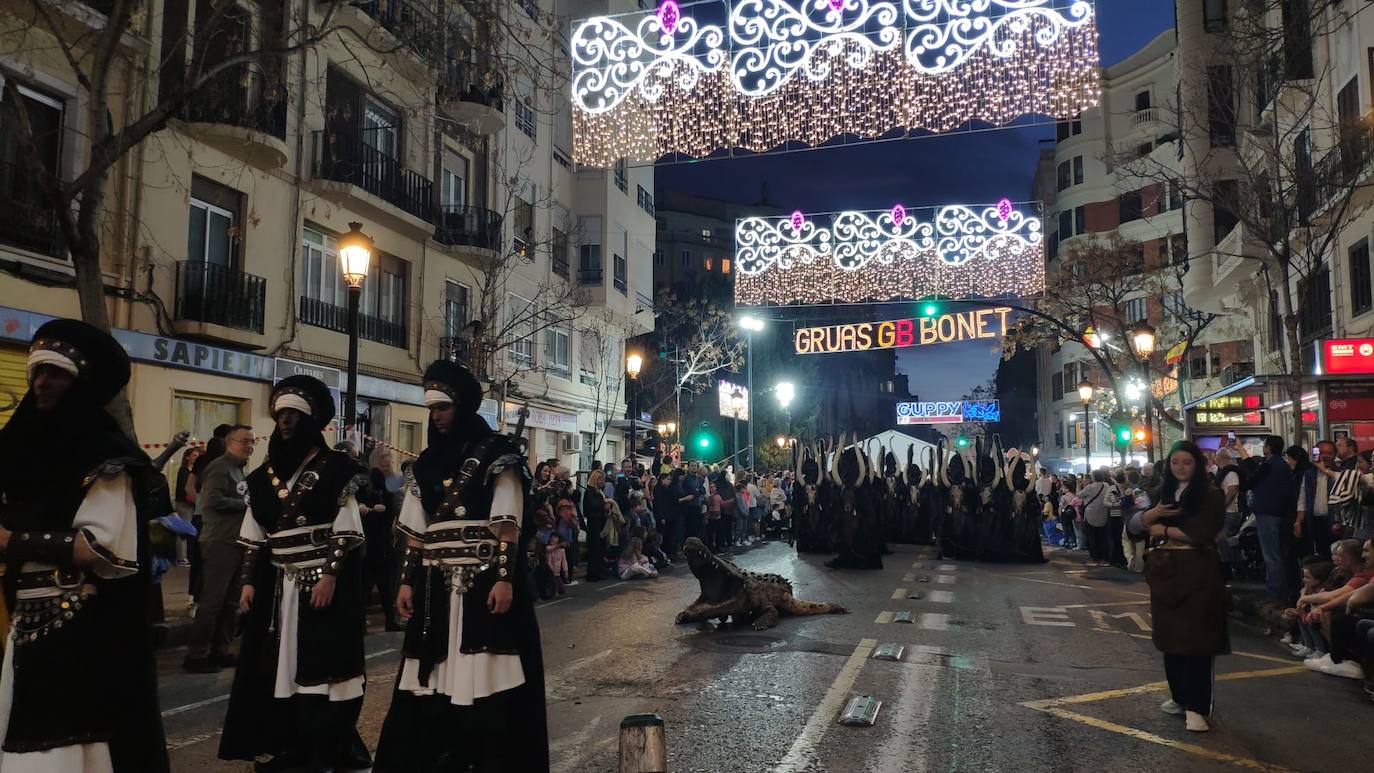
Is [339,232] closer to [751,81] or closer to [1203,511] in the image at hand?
[751,81]

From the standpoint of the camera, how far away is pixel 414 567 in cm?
508

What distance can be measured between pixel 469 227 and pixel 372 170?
4092 mm

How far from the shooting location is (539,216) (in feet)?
96.9

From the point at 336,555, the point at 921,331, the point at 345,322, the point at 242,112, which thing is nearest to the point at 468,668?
the point at 336,555

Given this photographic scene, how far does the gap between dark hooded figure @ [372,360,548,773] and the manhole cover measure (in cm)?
460

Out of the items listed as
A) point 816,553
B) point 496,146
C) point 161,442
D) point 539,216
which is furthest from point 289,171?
point 816,553

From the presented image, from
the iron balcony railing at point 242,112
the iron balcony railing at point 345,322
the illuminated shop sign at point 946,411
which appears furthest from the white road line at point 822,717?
the illuminated shop sign at point 946,411

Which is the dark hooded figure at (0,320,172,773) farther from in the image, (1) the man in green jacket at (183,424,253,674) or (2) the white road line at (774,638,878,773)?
(1) the man in green jacket at (183,424,253,674)

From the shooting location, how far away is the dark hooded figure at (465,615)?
477 cm

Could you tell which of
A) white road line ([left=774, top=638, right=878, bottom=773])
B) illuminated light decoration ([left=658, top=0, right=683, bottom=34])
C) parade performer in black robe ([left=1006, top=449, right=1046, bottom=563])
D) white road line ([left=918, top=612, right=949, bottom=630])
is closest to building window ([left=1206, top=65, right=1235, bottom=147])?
parade performer in black robe ([left=1006, top=449, right=1046, bottom=563])

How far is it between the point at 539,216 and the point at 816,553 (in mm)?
13941

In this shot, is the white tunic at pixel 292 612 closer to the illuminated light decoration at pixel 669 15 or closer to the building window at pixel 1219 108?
the illuminated light decoration at pixel 669 15

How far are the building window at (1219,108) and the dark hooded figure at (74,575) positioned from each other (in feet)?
68.4

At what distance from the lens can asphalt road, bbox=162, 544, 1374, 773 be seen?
577cm
